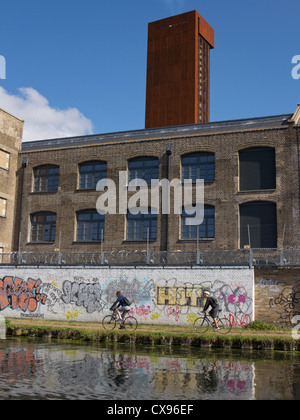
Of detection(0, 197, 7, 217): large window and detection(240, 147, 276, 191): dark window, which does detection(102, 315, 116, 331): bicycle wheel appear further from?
detection(0, 197, 7, 217): large window

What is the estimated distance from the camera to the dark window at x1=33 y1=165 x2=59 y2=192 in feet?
103

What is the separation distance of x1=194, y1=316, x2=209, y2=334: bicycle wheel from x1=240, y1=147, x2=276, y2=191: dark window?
30.6 feet

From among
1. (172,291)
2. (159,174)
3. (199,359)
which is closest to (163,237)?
(159,174)

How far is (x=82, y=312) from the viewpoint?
23766 mm

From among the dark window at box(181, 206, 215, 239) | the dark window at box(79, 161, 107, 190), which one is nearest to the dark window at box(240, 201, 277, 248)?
the dark window at box(181, 206, 215, 239)

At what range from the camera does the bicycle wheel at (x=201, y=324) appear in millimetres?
19672

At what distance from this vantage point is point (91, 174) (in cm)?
3059

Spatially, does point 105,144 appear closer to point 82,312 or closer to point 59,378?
point 82,312

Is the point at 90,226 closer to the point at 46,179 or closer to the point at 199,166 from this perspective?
the point at 46,179

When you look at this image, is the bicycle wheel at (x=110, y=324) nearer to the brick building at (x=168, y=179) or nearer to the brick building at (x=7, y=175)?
the brick building at (x=168, y=179)

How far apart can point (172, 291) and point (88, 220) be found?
31.9 feet

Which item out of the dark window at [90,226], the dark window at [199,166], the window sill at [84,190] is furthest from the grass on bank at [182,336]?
the window sill at [84,190]

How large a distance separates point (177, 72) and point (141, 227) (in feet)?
164
